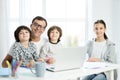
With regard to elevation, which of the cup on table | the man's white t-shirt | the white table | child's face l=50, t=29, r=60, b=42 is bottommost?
the white table

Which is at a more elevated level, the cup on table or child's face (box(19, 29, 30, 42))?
child's face (box(19, 29, 30, 42))

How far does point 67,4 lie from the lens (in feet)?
13.7

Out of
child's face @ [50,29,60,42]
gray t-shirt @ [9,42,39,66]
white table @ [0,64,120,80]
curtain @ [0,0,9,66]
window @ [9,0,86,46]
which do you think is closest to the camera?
white table @ [0,64,120,80]

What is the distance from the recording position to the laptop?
198cm

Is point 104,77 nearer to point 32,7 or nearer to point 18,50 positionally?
point 18,50

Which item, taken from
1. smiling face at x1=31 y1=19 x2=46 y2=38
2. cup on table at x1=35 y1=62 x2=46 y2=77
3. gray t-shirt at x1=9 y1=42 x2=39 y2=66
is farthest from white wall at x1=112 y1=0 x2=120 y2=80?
cup on table at x1=35 y1=62 x2=46 y2=77

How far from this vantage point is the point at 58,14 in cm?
410

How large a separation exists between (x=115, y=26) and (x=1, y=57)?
201 centimetres

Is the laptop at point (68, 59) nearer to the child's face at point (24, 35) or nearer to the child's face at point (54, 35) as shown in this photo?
the child's face at point (24, 35)

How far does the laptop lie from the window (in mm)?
1716

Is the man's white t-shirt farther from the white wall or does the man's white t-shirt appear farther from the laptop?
the white wall

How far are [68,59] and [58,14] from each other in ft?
7.07

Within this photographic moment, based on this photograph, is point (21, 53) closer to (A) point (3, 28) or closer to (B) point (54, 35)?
(B) point (54, 35)

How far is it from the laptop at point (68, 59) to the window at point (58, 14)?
1716 mm
